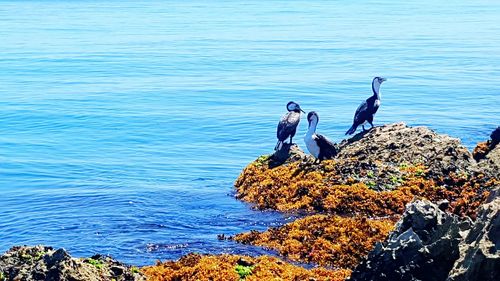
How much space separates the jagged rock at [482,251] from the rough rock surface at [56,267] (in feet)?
18.3

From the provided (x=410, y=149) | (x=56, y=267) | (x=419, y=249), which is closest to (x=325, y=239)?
(x=419, y=249)

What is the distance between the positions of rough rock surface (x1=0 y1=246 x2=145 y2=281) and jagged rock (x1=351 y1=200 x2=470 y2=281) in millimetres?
4096

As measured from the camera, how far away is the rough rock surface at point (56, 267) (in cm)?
1266

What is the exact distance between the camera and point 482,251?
401 inches

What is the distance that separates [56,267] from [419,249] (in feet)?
17.6

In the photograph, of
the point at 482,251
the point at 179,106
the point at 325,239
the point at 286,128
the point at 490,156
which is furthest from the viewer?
the point at 179,106

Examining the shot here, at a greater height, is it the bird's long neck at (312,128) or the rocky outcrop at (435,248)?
the bird's long neck at (312,128)

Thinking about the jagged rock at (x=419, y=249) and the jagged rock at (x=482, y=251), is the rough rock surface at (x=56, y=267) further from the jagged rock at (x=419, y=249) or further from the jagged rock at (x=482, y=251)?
the jagged rock at (x=482, y=251)

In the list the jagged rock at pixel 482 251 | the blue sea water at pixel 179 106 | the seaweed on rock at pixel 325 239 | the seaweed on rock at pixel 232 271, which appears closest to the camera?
the jagged rock at pixel 482 251

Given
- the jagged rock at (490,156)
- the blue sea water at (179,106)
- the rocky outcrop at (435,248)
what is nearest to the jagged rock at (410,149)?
the jagged rock at (490,156)

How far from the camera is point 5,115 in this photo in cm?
4450

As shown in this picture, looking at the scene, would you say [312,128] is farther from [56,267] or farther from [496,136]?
[56,267]

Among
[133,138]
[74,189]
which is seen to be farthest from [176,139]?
[74,189]

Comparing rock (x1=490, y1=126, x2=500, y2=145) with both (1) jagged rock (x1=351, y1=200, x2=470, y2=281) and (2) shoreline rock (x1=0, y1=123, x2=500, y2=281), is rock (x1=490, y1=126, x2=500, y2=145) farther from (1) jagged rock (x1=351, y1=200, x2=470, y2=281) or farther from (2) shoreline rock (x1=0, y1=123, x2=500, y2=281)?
(1) jagged rock (x1=351, y1=200, x2=470, y2=281)
